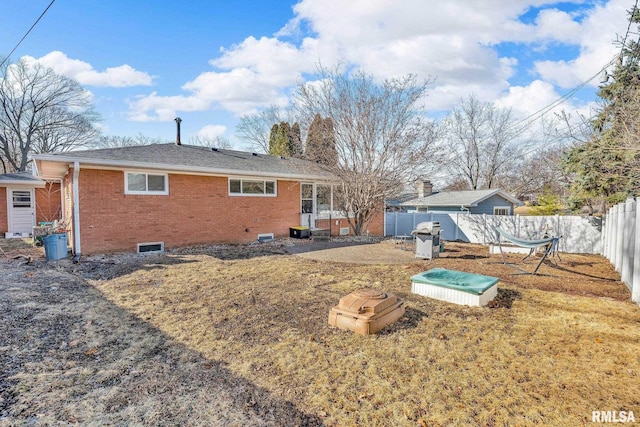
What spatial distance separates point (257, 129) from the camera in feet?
105

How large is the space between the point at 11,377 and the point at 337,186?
468 inches

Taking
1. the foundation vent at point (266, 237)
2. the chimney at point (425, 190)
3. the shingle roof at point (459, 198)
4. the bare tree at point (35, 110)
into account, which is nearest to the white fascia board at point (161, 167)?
the foundation vent at point (266, 237)

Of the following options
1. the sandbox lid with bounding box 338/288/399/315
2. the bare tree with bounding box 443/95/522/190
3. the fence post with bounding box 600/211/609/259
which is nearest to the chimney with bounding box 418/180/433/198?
the bare tree with bounding box 443/95/522/190

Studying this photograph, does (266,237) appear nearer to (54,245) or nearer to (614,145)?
(54,245)

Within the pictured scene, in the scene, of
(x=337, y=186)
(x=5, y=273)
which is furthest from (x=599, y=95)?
(x=5, y=273)

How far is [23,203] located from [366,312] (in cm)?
1804

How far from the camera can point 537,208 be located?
1927cm

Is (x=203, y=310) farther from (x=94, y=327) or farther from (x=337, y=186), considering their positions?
(x=337, y=186)

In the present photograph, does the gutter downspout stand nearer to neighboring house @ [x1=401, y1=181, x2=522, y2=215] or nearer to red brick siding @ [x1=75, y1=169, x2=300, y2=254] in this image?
red brick siding @ [x1=75, y1=169, x2=300, y2=254]

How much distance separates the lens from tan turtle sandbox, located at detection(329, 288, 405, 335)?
384 centimetres

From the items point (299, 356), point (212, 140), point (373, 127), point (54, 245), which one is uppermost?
point (212, 140)

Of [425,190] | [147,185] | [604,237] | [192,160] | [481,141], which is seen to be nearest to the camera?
[147,185]

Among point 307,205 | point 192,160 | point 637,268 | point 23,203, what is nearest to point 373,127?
point 307,205

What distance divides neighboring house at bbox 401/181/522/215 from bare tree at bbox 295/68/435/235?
19.8 ft
